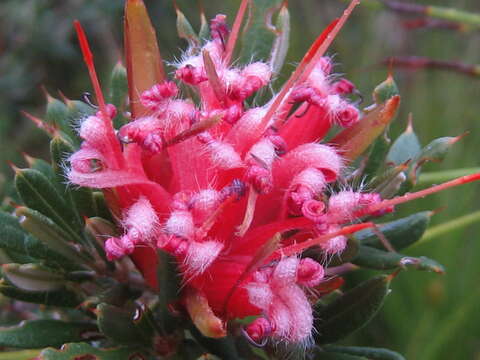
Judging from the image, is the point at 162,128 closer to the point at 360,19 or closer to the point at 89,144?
the point at 89,144

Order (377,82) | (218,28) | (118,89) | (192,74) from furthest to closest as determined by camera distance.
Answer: (377,82)
(118,89)
(218,28)
(192,74)

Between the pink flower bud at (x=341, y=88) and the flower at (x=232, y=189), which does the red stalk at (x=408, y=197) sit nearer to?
the flower at (x=232, y=189)

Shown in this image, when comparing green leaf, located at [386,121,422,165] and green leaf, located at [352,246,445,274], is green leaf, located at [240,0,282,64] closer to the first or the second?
green leaf, located at [386,121,422,165]

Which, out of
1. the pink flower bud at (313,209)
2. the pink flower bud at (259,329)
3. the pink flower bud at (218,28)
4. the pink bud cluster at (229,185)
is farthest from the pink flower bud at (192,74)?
the pink flower bud at (259,329)

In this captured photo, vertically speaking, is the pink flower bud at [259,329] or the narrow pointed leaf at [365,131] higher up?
the narrow pointed leaf at [365,131]

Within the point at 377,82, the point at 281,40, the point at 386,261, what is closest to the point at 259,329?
the point at 386,261

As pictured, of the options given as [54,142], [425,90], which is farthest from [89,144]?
[425,90]

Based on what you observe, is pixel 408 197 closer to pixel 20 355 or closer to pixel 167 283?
pixel 167 283
